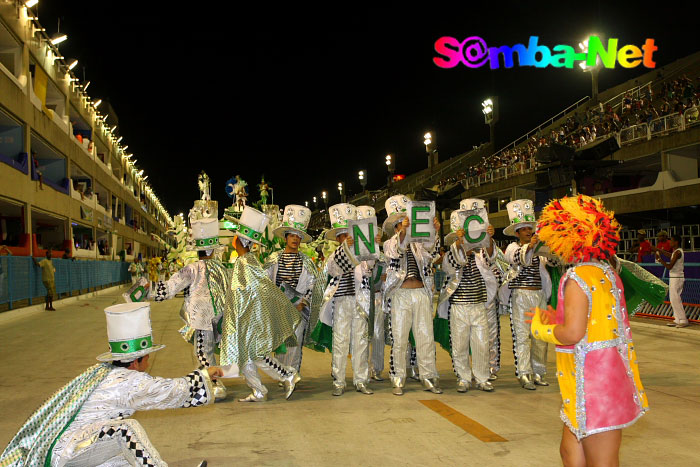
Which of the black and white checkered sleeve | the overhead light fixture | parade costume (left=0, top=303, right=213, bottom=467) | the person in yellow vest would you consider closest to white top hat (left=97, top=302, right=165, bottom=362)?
parade costume (left=0, top=303, right=213, bottom=467)

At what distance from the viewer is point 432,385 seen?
716 centimetres

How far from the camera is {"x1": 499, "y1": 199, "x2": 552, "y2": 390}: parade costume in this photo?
7.41m

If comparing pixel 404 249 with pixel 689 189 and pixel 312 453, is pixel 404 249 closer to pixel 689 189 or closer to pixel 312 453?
pixel 312 453

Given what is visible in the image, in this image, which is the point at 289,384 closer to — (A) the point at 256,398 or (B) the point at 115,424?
(A) the point at 256,398

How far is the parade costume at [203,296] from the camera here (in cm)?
698

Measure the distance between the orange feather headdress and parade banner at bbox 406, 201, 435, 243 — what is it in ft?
11.9

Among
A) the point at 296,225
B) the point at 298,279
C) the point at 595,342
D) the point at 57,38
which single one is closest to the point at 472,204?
the point at 296,225

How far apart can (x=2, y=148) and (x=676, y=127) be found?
25203mm

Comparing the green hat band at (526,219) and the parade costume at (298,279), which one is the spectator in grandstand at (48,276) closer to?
the parade costume at (298,279)

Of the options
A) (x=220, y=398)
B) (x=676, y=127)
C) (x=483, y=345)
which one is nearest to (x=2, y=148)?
(x=220, y=398)

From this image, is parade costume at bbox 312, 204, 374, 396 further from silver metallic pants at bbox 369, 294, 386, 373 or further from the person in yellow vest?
the person in yellow vest

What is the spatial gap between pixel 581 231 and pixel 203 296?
4695 millimetres

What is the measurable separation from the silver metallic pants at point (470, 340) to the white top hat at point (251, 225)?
8.28 feet

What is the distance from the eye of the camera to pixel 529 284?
761 centimetres
